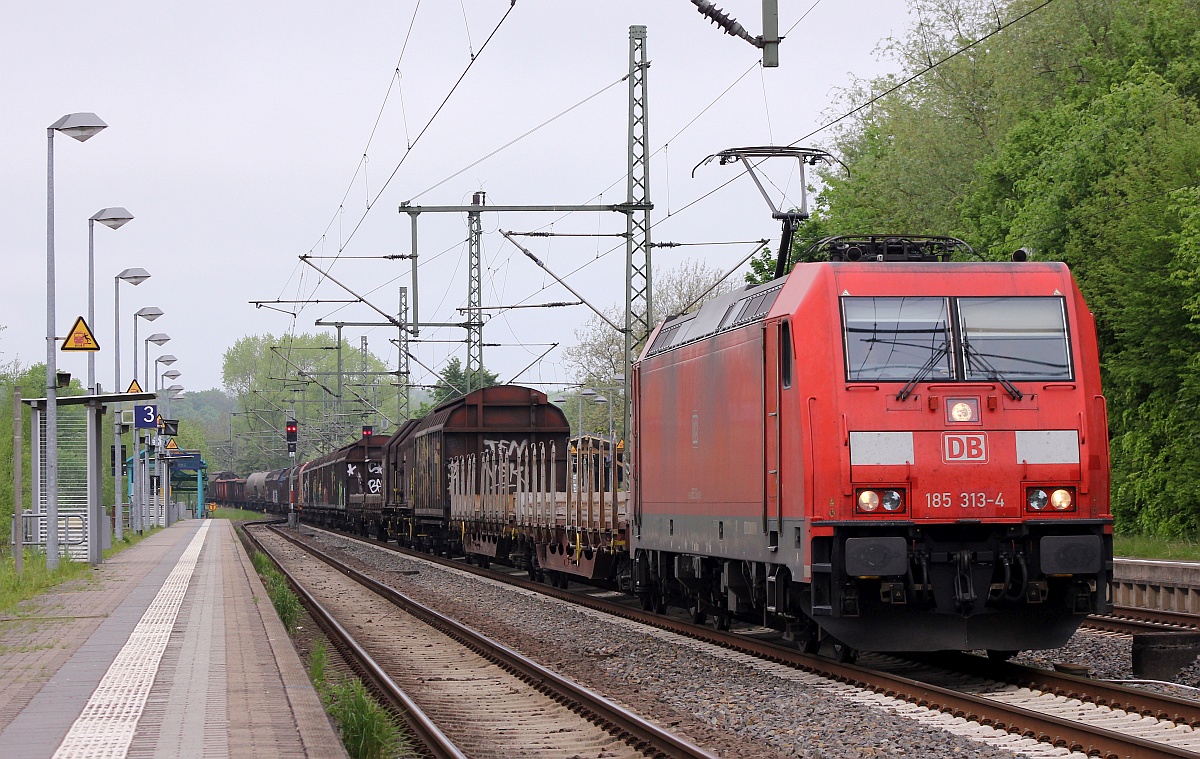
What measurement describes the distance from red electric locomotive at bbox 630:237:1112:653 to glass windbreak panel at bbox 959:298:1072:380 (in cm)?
1

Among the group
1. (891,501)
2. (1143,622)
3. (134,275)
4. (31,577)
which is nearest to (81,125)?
(31,577)

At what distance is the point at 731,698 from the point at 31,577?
16527 millimetres

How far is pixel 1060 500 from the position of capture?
11.7m

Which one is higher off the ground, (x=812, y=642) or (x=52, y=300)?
(x=52, y=300)

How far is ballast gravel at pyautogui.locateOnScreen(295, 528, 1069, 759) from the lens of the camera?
929cm

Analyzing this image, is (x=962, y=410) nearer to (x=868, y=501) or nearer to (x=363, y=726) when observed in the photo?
(x=868, y=501)

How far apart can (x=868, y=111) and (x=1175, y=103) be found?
2305 centimetres

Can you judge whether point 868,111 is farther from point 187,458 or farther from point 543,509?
point 187,458

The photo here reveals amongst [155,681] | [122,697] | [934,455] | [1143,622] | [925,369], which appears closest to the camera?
[122,697]

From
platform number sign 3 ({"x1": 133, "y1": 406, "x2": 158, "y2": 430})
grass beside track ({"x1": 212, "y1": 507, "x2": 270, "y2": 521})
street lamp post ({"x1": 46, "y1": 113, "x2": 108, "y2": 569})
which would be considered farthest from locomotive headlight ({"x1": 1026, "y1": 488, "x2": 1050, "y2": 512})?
grass beside track ({"x1": 212, "y1": 507, "x2": 270, "y2": 521})

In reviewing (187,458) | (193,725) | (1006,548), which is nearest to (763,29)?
(1006,548)

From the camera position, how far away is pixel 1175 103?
30812mm

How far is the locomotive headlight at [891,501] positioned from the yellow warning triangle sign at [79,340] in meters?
16.8

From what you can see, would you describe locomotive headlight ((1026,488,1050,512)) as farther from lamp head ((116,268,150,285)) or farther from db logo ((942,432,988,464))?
lamp head ((116,268,150,285))
